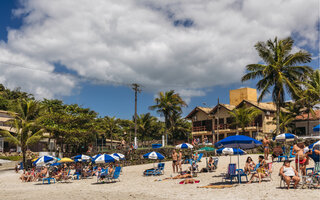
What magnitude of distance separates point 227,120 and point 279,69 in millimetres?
17519

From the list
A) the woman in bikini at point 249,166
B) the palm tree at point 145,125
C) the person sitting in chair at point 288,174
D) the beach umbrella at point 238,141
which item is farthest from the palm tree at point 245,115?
the person sitting in chair at point 288,174

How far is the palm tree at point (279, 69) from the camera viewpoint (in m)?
31.0

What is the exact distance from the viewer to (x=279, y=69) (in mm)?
31531

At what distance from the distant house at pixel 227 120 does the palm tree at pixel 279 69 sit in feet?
36.4

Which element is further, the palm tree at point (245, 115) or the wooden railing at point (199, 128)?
the wooden railing at point (199, 128)

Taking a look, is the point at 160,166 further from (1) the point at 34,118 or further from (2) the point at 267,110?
(2) the point at 267,110

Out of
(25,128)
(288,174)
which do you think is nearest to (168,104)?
(25,128)

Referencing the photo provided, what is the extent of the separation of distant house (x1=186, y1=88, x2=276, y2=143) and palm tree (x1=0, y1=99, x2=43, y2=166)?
24.7 meters

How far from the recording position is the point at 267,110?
143 feet

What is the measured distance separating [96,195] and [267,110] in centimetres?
3606

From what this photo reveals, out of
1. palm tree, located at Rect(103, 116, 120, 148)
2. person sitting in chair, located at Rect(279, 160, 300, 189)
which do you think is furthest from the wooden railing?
person sitting in chair, located at Rect(279, 160, 300, 189)

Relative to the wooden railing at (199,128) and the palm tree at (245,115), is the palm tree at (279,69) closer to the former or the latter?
the palm tree at (245,115)

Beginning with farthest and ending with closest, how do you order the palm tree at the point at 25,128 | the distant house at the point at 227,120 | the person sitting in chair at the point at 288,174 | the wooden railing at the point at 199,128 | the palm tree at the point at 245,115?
the wooden railing at the point at 199,128
the distant house at the point at 227,120
the palm tree at the point at 245,115
the palm tree at the point at 25,128
the person sitting in chair at the point at 288,174

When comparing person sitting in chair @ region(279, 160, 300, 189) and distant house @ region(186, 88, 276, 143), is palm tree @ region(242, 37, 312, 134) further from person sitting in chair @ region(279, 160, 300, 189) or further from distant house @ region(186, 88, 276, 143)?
person sitting in chair @ region(279, 160, 300, 189)
